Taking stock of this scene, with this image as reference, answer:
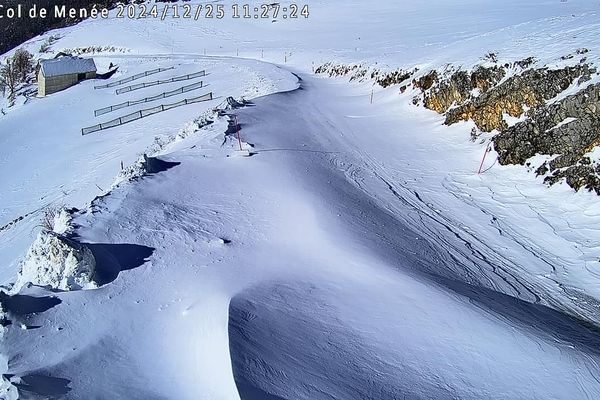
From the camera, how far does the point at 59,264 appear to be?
9336 millimetres

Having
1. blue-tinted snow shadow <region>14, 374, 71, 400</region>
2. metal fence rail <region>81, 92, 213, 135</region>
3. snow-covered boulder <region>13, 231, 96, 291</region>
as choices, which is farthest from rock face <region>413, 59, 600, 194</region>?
metal fence rail <region>81, 92, 213, 135</region>

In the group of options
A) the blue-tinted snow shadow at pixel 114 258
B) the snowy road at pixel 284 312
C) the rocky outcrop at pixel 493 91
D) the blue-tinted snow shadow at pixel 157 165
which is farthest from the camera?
the rocky outcrop at pixel 493 91

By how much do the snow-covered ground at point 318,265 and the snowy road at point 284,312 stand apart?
41mm

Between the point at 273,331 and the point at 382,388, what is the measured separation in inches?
85.0

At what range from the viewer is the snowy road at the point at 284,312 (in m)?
7.64

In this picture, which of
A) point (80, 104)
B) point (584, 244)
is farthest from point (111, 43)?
point (584, 244)

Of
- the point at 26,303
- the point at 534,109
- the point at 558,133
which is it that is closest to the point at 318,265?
the point at 26,303

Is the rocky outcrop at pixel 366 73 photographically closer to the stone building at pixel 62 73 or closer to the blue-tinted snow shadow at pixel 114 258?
the blue-tinted snow shadow at pixel 114 258

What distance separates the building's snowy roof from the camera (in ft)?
169

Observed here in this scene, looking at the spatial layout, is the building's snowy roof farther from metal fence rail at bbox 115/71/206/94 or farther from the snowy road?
the snowy road

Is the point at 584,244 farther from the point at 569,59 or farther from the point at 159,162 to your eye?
the point at 159,162

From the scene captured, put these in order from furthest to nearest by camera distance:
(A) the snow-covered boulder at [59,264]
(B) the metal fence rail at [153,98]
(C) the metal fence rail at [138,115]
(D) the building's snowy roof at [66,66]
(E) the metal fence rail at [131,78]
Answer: (D) the building's snowy roof at [66,66] < (E) the metal fence rail at [131,78] < (B) the metal fence rail at [153,98] < (C) the metal fence rail at [138,115] < (A) the snow-covered boulder at [59,264]

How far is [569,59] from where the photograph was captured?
737 inches

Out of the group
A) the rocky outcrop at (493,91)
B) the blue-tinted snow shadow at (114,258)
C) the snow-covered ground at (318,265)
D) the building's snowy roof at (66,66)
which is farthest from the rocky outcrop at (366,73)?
the building's snowy roof at (66,66)
